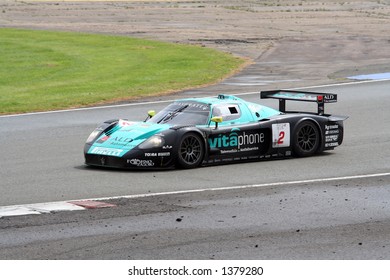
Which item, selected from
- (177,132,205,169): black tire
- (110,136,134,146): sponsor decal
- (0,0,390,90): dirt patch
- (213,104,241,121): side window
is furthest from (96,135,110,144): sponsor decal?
(0,0,390,90): dirt patch

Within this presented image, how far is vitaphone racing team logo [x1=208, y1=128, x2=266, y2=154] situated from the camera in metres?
17.7

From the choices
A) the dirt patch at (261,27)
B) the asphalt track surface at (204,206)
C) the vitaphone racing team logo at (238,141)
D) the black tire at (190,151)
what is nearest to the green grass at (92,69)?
the dirt patch at (261,27)

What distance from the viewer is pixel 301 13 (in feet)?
192

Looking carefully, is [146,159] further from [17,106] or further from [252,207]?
[17,106]

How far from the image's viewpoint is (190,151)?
685 inches

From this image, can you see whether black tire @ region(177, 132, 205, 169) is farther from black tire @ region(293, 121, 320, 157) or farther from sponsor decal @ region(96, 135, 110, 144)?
black tire @ region(293, 121, 320, 157)

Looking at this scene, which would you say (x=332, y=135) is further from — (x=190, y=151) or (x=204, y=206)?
(x=204, y=206)

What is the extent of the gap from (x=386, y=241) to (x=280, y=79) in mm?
19718

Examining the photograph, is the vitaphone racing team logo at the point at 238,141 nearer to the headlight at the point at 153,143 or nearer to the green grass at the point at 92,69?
the headlight at the point at 153,143

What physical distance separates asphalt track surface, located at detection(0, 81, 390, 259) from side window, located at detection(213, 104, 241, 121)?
92 centimetres

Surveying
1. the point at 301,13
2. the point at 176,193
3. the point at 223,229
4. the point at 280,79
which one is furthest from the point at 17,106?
the point at 301,13

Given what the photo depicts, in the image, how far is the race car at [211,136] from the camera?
1711 centimetres

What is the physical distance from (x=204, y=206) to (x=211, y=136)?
3866 millimetres

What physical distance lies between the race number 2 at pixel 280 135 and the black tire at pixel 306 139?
175mm
